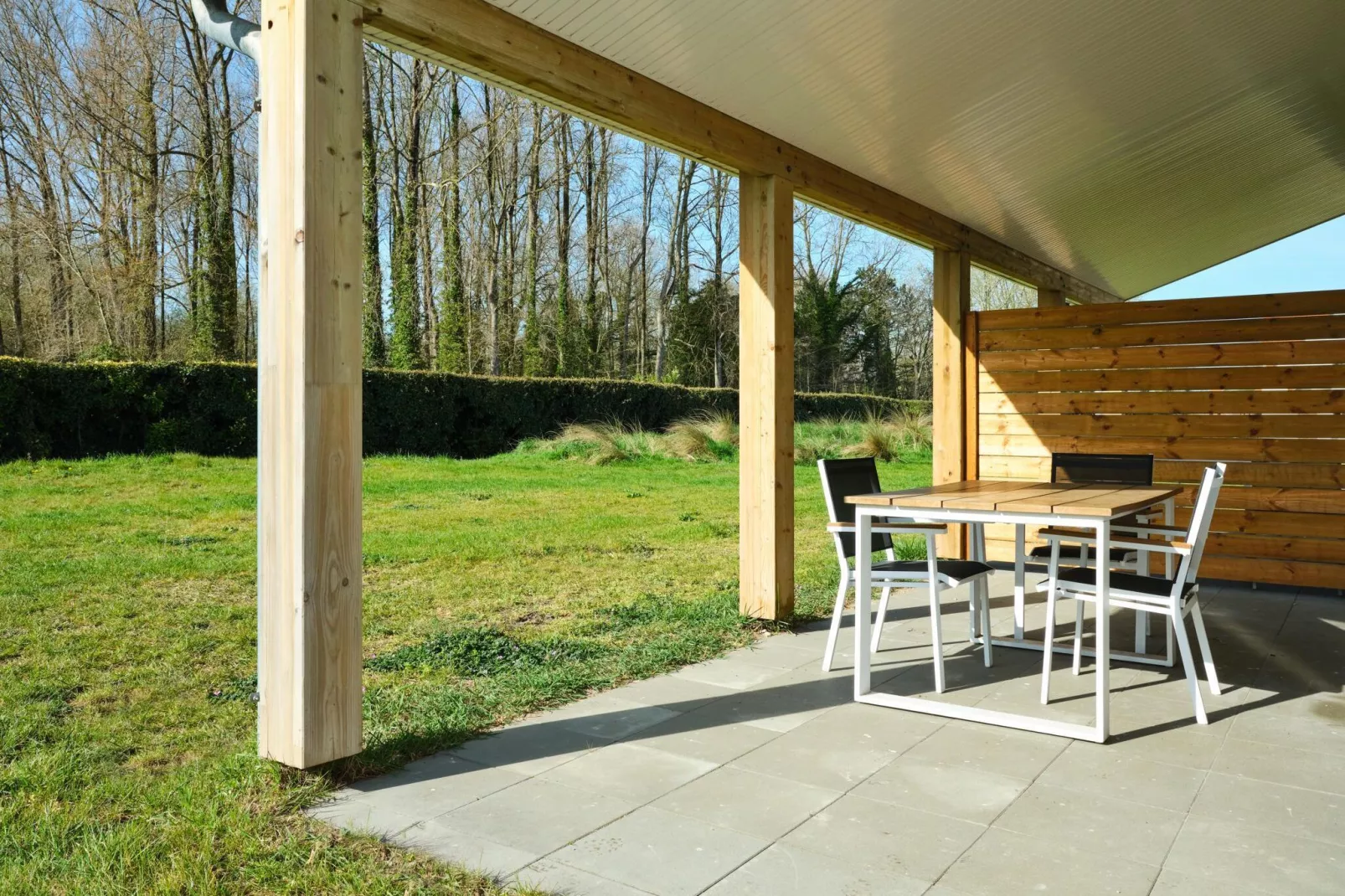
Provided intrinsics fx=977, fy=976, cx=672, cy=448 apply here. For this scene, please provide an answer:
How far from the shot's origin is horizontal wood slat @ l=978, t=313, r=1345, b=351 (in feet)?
21.2

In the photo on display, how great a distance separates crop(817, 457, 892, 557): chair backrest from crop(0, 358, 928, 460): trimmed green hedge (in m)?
10.4

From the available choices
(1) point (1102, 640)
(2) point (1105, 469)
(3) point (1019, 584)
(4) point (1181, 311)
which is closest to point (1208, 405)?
(4) point (1181, 311)

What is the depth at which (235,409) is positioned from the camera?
13.1 m

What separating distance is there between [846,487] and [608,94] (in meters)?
2.06

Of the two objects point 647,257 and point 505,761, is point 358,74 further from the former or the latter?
point 647,257

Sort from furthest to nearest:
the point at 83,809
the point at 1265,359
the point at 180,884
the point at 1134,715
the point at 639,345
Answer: the point at 639,345, the point at 1265,359, the point at 1134,715, the point at 83,809, the point at 180,884

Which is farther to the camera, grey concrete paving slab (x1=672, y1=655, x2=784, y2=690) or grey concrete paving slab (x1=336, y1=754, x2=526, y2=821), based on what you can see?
grey concrete paving slab (x1=672, y1=655, x2=784, y2=690)

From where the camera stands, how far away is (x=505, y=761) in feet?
10.6

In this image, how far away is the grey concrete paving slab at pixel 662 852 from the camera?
238 cm

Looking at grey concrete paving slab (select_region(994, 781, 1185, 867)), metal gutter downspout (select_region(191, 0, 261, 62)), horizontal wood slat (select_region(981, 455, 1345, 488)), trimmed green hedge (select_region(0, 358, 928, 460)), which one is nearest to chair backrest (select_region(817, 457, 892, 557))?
grey concrete paving slab (select_region(994, 781, 1185, 867))

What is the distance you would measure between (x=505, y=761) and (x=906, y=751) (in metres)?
1.36

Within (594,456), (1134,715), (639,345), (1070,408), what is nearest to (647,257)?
(639,345)

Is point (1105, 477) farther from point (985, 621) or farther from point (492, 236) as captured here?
point (492, 236)

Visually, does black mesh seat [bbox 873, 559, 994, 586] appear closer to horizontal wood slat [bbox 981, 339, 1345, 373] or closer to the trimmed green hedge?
horizontal wood slat [bbox 981, 339, 1345, 373]
